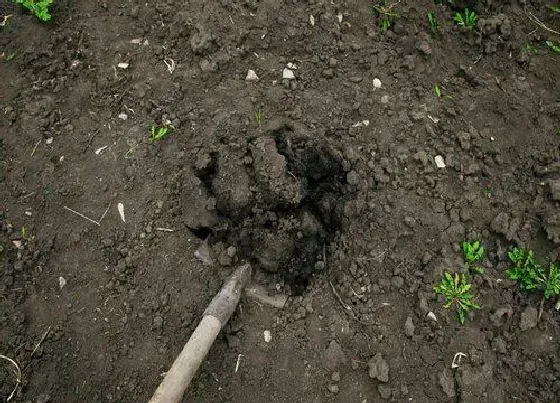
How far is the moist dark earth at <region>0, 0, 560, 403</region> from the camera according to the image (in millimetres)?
2574

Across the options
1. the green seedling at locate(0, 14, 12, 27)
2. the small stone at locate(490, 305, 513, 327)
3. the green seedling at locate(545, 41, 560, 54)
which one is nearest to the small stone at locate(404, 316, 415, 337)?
the small stone at locate(490, 305, 513, 327)

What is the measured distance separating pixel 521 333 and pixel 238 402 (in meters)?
1.54

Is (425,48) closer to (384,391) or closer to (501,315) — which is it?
(501,315)

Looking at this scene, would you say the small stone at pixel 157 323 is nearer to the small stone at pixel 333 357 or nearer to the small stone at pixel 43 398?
the small stone at pixel 43 398

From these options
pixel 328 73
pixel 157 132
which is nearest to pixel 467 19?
pixel 328 73

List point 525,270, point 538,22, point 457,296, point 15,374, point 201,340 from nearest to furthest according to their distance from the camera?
1. point 201,340
2. point 15,374
3. point 457,296
4. point 525,270
5. point 538,22

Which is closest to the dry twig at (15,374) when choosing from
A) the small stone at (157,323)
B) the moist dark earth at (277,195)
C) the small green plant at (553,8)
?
the moist dark earth at (277,195)

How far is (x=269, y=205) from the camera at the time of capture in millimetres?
2768

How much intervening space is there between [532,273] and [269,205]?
4.89 ft

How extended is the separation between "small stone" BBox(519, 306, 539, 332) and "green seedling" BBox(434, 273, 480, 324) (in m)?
0.26

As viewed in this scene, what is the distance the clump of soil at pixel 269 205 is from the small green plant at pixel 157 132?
0.34 m

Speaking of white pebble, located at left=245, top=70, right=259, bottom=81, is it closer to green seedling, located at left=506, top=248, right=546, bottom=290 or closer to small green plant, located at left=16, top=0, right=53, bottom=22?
small green plant, located at left=16, top=0, right=53, bottom=22

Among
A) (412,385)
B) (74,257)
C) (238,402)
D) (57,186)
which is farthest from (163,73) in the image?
(412,385)

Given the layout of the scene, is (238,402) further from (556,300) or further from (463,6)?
(463,6)
